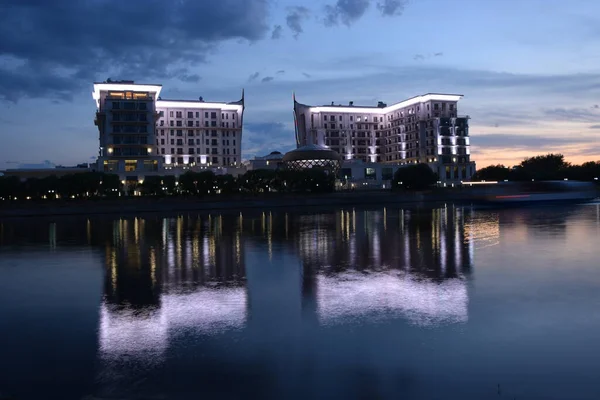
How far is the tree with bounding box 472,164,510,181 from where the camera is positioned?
134 m

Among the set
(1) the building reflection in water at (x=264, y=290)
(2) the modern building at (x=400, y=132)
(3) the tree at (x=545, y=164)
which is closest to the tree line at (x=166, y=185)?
(2) the modern building at (x=400, y=132)

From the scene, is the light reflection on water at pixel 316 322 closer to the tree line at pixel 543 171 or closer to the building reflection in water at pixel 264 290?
the building reflection in water at pixel 264 290

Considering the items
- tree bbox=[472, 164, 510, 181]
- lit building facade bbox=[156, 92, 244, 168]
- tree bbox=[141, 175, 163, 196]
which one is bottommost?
tree bbox=[141, 175, 163, 196]

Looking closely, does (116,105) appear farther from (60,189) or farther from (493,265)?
(493,265)

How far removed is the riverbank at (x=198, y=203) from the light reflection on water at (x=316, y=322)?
47092mm

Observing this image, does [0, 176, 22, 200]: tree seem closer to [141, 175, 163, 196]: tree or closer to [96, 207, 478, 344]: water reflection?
[141, 175, 163, 196]: tree

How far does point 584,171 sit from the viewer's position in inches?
4628

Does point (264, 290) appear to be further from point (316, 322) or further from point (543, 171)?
point (543, 171)

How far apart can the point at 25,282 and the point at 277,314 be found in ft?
29.4

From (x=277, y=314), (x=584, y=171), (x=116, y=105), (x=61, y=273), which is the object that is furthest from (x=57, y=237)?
(x=584, y=171)

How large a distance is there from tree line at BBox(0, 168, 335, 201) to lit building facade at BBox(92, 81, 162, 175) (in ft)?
17.4

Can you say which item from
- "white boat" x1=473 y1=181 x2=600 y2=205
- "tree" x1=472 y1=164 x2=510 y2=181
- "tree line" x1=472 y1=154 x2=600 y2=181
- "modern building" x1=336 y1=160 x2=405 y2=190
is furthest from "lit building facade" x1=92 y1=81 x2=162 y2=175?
"tree" x1=472 y1=164 x2=510 y2=181

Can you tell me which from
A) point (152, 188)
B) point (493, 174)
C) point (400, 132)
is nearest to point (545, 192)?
point (152, 188)

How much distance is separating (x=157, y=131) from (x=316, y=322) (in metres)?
119
